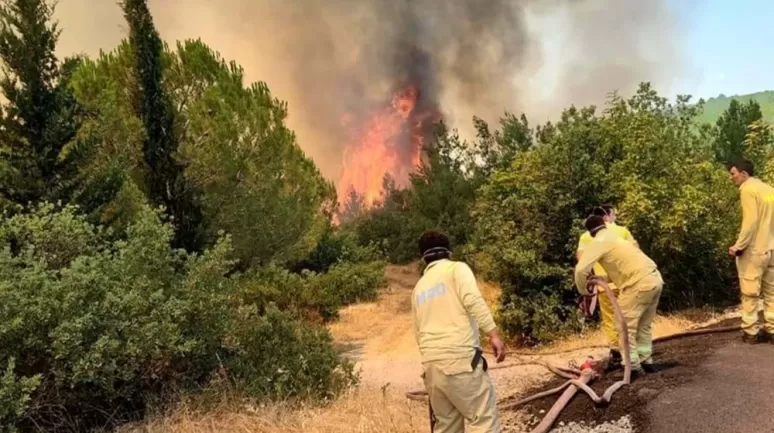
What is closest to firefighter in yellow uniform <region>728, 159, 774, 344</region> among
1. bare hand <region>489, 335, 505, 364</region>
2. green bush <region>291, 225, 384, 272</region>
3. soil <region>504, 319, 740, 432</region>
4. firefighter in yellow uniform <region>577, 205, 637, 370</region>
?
soil <region>504, 319, 740, 432</region>

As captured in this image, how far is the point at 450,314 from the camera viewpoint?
4805mm

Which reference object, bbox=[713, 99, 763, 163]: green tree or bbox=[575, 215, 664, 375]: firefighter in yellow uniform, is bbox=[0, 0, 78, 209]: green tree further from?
bbox=[713, 99, 763, 163]: green tree

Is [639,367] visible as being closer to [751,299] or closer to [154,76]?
[751,299]

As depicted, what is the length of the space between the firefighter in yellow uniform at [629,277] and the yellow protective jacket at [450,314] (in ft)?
7.20

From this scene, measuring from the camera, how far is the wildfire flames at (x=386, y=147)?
5772 centimetres

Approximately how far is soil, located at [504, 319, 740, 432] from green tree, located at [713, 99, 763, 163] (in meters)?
26.6

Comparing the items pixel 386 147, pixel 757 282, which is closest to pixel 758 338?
pixel 757 282

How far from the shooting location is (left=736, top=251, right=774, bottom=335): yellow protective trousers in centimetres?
729


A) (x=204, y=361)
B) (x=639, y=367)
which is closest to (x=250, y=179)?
(x=204, y=361)

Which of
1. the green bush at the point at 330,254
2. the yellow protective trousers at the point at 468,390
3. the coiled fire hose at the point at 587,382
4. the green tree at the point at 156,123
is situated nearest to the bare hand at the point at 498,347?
the yellow protective trousers at the point at 468,390

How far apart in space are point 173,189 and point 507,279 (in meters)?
8.43

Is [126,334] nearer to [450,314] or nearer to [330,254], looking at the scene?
[450,314]

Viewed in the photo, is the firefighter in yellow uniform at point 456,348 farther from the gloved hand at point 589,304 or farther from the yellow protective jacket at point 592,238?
the yellow protective jacket at point 592,238

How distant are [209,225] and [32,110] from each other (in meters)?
5.71
